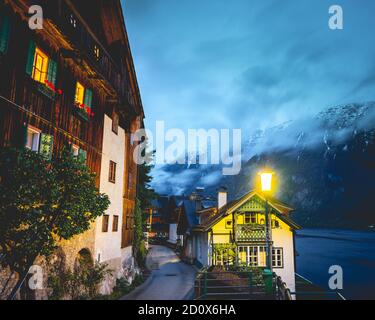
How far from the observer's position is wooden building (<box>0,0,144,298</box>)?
1076 cm

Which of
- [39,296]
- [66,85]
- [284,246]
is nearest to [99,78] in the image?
[66,85]

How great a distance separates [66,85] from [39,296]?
9.36 m

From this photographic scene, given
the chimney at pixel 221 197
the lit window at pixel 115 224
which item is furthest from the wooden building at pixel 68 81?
the chimney at pixel 221 197

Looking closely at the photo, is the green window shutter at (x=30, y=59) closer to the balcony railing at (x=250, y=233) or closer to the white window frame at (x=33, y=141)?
the white window frame at (x=33, y=141)

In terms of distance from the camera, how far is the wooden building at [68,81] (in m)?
10.8

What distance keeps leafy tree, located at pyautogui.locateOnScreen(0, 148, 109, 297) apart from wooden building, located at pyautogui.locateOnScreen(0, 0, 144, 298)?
244cm

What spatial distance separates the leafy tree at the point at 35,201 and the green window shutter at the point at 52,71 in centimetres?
489

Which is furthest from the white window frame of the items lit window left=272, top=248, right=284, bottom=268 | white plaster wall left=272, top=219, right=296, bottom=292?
lit window left=272, top=248, right=284, bottom=268

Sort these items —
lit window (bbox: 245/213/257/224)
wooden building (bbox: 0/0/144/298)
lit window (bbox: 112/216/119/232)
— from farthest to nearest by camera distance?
lit window (bbox: 245/213/257/224), lit window (bbox: 112/216/119/232), wooden building (bbox: 0/0/144/298)

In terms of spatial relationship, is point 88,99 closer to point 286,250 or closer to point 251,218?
point 251,218

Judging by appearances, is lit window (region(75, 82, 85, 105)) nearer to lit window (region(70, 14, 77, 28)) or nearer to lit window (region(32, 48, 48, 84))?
lit window (region(32, 48, 48, 84))
